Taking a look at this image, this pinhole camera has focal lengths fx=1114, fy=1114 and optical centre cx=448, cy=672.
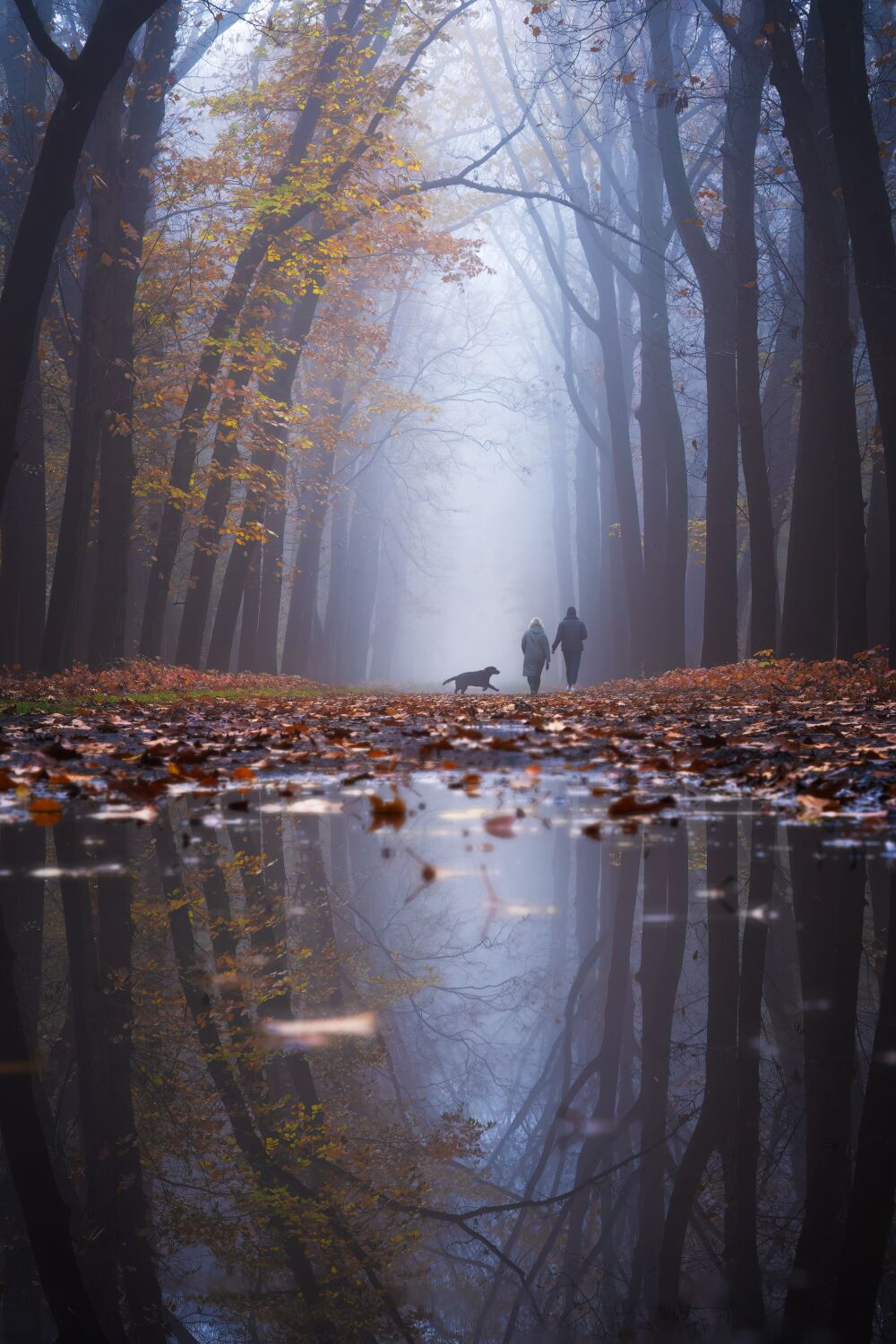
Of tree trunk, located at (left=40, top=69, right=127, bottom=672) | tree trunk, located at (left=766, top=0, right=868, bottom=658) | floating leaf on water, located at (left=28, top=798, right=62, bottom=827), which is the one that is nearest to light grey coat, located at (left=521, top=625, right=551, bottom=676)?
tree trunk, located at (left=766, top=0, right=868, bottom=658)

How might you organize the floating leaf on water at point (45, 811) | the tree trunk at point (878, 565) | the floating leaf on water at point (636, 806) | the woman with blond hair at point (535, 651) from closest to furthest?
1. the floating leaf on water at point (45, 811)
2. the floating leaf on water at point (636, 806)
3. the tree trunk at point (878, 565)
4. the woman with blond hair at point (535, 651)

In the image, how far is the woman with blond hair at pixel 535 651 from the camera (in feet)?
73.0

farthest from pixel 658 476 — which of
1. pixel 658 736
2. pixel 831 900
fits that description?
pixel 831 900

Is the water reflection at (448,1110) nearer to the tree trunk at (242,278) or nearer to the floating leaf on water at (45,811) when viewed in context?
the floating leaf on water at (45,811)

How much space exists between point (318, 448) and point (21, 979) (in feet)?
88.4

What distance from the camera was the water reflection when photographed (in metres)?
1.34

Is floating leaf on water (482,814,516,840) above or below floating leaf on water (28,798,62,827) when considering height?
below

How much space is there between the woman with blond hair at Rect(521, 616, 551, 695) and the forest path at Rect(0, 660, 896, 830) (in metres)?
9.59

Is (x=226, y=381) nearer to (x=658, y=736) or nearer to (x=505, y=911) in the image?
(x=658, y=736)

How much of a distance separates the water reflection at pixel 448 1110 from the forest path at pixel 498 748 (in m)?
1.84

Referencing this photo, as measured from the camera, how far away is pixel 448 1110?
182 centimetres

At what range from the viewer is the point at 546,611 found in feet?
208

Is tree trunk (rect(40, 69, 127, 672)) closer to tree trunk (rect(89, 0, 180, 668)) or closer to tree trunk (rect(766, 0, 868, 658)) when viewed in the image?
tree trunk (rect(89, 0, 180, 668))

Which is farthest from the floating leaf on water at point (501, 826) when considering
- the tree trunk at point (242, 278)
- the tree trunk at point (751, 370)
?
the tree trunk at point (242, 278)
